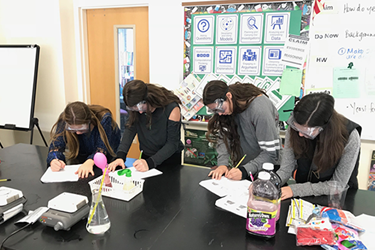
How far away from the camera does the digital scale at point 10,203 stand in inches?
48.0

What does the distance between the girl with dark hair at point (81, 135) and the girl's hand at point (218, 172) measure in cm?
73

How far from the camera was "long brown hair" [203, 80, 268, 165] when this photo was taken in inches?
67.4

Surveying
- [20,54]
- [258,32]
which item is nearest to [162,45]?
[258,32]

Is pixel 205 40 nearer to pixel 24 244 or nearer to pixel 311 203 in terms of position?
pixel 311 203

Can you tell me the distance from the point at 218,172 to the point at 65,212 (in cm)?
85

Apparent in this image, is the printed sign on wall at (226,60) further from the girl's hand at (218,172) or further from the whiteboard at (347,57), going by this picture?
the girl's hand at (218,172)

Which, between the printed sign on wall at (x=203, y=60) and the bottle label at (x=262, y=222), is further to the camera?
the printed sign on wall at (x=203, y=60)

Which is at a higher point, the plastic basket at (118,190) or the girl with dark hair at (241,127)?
the girl with dark hair at (241,127)

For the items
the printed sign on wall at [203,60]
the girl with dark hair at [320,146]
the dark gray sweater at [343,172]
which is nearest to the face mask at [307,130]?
the girl with dark hair at [320,146]

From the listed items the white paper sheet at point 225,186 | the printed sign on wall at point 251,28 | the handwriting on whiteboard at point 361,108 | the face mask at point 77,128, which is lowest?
the white paper sheet at point 225,186

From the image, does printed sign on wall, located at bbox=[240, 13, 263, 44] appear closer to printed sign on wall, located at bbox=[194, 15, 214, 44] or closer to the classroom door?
printed sign on wall, located at bbox=[194, 15, 214, 44]

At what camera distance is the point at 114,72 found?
11.3 feet

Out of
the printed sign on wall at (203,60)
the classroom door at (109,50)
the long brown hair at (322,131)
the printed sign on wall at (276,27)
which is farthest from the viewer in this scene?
the classroom door at (109,50)

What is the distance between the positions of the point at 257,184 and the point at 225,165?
0.61 meters
